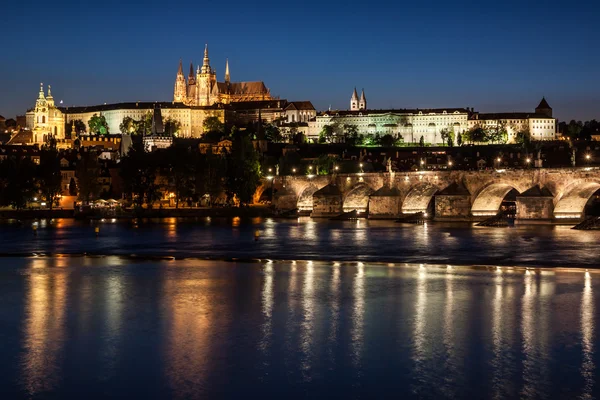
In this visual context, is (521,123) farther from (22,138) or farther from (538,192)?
(538,192)

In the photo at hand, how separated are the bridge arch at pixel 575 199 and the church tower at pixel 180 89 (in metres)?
150

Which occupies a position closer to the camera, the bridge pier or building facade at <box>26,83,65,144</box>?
the bridge pier

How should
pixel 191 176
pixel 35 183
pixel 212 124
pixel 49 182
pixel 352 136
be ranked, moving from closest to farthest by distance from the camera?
1. pixel 49 182
2. pixel 35 183
3. pixel 191 176
4. pixel 352 136
5. pixel 212 124

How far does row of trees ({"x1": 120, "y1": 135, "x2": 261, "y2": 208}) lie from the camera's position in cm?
7175

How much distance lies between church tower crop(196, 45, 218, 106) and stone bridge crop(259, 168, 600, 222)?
11361cm

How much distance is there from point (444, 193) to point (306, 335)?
40065mm

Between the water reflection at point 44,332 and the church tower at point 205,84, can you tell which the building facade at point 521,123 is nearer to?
the church tower at point 205,84

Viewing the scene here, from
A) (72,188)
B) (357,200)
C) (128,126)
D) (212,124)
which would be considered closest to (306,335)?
(357,200)

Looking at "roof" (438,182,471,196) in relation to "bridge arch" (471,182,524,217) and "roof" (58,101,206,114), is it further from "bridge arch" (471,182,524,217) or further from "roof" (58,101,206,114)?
"roof" (58,101,206,114)

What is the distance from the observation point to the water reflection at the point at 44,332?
1569 centimetres

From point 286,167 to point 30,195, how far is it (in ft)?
91.1

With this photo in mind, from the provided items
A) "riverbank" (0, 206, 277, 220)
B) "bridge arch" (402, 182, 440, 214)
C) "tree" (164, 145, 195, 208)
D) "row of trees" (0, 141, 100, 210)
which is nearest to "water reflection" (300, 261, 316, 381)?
"bridge arch" (402, 182, 440, 214)

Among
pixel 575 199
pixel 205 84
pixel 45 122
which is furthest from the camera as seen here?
pixel 205 84

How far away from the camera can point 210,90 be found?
19125cm
